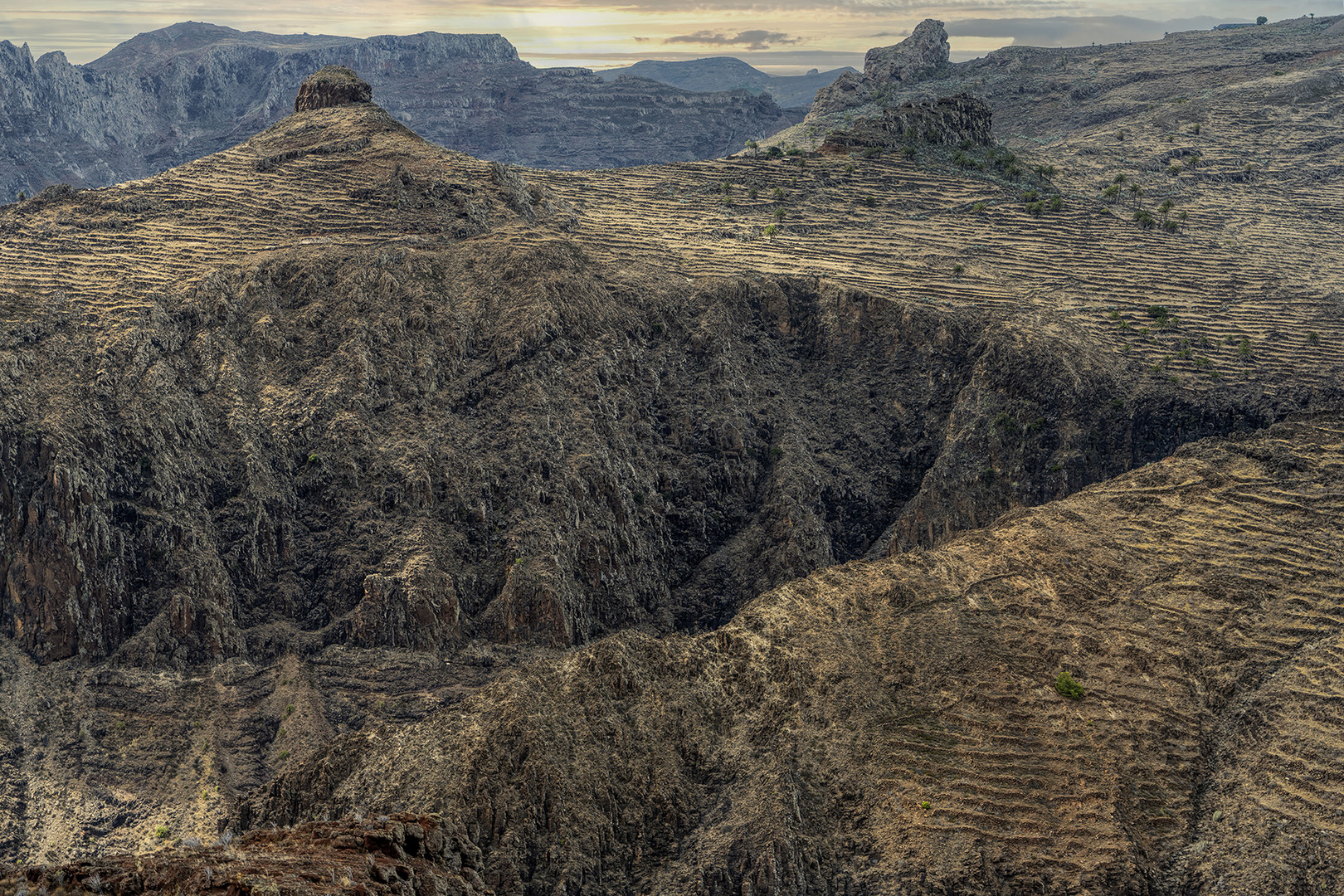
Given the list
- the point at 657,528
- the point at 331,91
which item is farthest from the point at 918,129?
the point at 657,528

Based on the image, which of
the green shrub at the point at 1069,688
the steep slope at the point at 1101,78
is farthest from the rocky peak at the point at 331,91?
the green shrub at the point at 1069,688

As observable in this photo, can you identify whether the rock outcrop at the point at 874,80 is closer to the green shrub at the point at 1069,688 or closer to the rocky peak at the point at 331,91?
the rocky peak at the point at 331,91

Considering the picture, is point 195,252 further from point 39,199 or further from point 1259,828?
point 1259,828

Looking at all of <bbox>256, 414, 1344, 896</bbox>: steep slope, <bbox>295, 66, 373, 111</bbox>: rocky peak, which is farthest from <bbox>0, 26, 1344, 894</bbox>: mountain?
<bbox>295, 66, 373, 111</bbox>: rocky peak

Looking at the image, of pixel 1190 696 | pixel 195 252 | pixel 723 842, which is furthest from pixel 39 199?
pixel 1190 696

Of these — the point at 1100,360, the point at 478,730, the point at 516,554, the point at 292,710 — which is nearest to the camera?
the point at 478,730

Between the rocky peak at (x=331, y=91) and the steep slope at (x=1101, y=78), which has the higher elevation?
the steep slope at (x=1101, y=78)

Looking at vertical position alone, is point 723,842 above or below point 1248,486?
below
